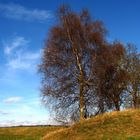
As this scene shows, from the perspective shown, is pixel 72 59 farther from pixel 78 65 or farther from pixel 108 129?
pixel 108 129

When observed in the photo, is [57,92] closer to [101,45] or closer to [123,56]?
[101,45]

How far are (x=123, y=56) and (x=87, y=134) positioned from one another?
25934 millimetres

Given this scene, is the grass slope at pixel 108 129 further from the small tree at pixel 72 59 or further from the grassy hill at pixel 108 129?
the small tree at pixel 72 59

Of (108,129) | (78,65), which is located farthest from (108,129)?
(78,65)

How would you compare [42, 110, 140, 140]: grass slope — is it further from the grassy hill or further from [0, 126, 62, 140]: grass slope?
[0, 126, 62, 140]: grass slope

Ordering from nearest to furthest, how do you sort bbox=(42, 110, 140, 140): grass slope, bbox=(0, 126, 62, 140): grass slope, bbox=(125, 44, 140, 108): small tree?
bbox=(42, 110, 140, 140): grass slope, bbox=(0, 126, 62, 140): grass slope, bbox=(125, 44, 140, 108): small tree

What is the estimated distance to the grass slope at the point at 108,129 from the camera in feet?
79.6

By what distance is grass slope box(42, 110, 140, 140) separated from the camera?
79.6 feet

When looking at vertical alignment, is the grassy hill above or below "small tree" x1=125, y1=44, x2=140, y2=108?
below

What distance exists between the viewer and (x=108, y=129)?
25391 mm

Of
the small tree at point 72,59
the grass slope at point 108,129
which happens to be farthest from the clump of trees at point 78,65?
the grass slope at point 108,129

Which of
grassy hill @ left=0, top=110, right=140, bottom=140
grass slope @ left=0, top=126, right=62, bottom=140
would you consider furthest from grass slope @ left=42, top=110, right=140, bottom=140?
grass slope @ left=0, top=126, right=62, bottom=140

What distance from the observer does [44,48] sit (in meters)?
40.2

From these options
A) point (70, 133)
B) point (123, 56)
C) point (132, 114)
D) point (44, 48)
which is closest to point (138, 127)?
point (132, 114)
